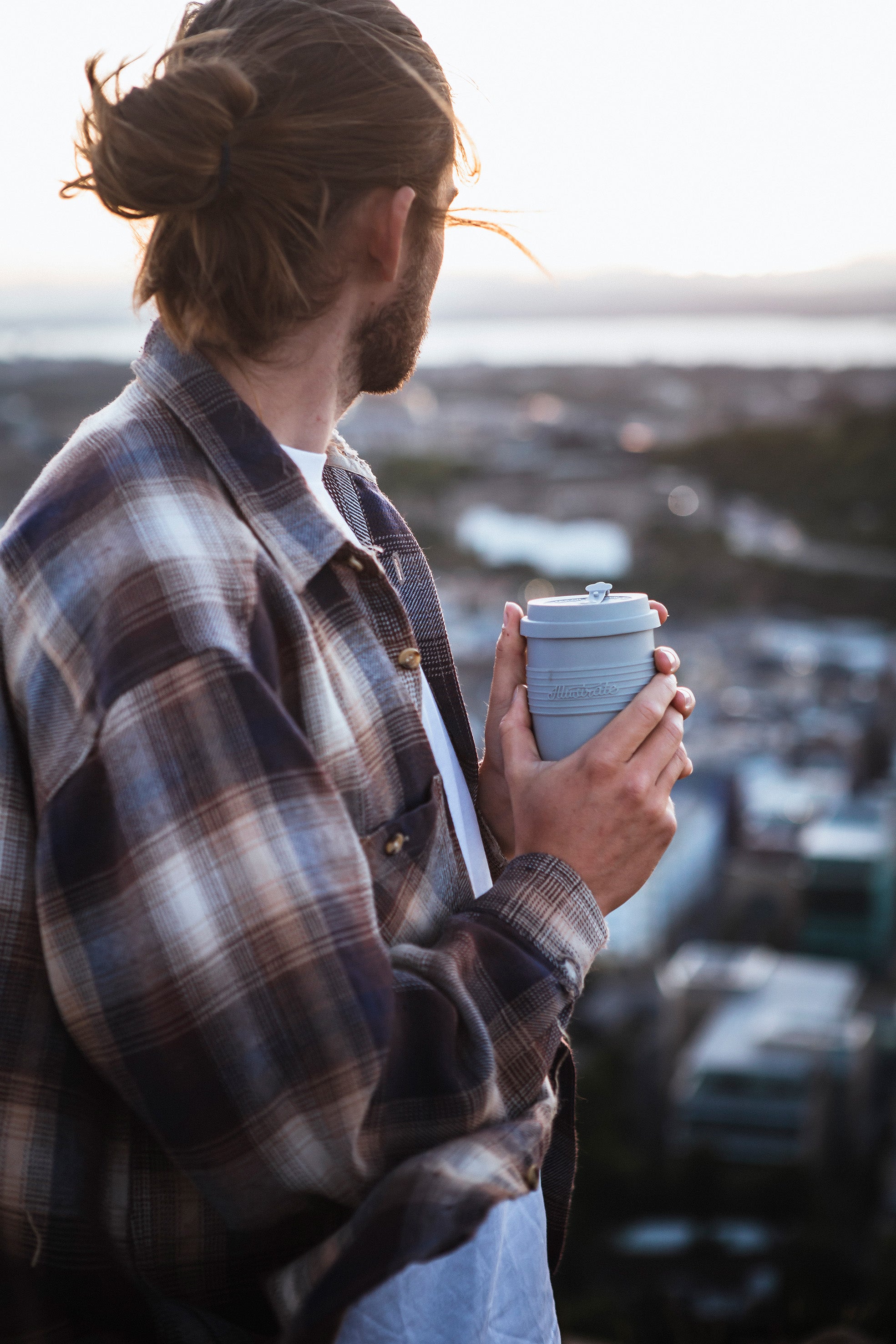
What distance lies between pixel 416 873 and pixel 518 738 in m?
0.17

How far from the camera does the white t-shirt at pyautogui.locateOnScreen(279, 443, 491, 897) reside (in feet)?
3.46

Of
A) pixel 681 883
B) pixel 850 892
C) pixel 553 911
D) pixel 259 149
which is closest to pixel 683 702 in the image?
pixel 553 911

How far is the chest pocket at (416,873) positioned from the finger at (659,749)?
→ 0.55ft

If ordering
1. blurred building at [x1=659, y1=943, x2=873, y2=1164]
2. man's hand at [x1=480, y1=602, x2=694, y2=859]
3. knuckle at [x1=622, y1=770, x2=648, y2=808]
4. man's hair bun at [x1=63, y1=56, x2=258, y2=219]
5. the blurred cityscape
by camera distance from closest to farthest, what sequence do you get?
man's hair bun at [x1=63, y1=56, x2=258, y2=219], knuckle at [x1=622, y1=770, x2=648, y2=808], man's hand at [x1=480, y1=602, x2=694, y2=859], the blurred cityscape, blurred building at [x1=659, y1=943, x2=873, y2=1164]

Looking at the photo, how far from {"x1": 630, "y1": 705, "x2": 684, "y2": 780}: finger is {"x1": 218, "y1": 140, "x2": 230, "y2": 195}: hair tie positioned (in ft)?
1.82

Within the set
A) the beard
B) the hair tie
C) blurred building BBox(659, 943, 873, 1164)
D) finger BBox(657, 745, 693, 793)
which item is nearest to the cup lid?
finger BBox(657, 745, 693, 793)

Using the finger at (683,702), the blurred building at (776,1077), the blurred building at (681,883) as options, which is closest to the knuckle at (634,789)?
the finger at (683,702)

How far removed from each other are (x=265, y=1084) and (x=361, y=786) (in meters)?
0.23

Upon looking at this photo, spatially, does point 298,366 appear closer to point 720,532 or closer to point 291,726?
point 291,726

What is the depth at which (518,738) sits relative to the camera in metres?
1.07

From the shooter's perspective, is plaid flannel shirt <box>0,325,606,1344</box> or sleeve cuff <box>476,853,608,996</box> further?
sleeve cuff <box>476,853,608,996</box>

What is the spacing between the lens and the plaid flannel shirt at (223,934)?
0.77 m

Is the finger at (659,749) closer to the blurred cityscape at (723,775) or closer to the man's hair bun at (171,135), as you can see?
the blurred cityscape at (723,775)

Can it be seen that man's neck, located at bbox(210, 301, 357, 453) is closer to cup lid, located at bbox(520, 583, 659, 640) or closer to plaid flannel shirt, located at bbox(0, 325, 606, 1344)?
plaid flannel shirt, located at bbox(0, 325, 606, 1344)
